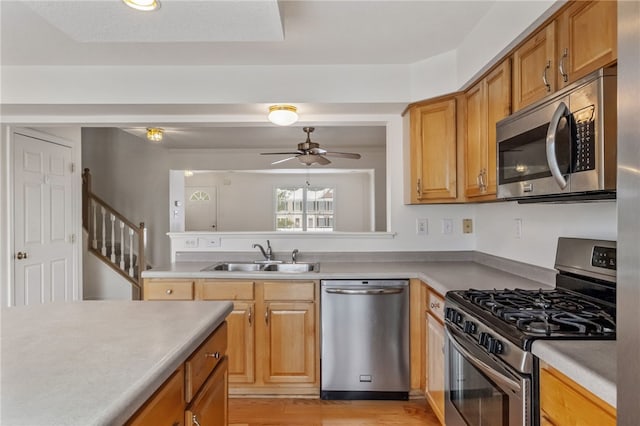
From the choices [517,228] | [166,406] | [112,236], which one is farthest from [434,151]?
[112,236]

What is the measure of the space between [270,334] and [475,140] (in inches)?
72.4

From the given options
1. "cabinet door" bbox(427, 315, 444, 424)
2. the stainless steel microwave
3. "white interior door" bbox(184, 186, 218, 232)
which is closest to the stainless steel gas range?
"cabinet door" bbox(427, 315, 444, 424)

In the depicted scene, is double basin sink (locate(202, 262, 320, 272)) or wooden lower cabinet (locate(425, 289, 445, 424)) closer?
wooden lower cabinet (locate(425, 289, 445, 424))

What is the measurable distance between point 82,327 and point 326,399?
72.3 inches

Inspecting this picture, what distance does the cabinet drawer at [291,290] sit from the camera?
263cm

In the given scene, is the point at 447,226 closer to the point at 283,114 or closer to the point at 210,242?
the point at 283,114

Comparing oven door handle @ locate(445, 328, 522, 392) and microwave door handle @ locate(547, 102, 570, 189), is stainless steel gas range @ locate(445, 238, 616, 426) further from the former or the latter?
microwave door handle @ locate(547, 102, 570, 189)

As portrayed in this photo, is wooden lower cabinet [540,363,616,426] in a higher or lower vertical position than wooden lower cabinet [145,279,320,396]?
higher

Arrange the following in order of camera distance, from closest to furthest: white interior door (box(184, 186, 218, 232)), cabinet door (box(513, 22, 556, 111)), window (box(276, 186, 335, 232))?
cabinet door (box(513, 22, 556, 111)) < white interior door (box(184, 186, 218, 232)) < window (box(276, 186, 335, 232))

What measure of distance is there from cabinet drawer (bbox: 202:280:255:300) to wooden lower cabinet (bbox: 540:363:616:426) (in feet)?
6.19

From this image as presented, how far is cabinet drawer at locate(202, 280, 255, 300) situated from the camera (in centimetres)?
265

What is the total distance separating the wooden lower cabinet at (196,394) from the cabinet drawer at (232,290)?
1.07 m

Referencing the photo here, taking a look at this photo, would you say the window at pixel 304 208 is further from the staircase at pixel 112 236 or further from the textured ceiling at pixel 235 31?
the textured ceiling at pixel 235 31

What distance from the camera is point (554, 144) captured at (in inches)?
Answer: 52.9
